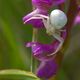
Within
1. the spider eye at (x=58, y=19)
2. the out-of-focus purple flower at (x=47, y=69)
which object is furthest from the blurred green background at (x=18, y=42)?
the spider eye at (x=58, y=19)

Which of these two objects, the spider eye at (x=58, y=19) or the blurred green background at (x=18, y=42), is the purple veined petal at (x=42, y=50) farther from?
the blurred green background at (x=18, y=42)

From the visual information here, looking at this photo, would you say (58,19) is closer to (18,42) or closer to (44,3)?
(44,3)

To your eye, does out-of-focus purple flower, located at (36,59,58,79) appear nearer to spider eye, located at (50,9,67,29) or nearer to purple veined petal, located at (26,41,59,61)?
purple veined petal, located at (26,41,59,61)

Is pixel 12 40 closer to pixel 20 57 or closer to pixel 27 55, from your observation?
pixel 20 57

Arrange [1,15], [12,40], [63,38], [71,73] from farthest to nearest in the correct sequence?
[71,73], [1,15], [12,40], [63,38]

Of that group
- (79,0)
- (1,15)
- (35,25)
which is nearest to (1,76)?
(35,25)
